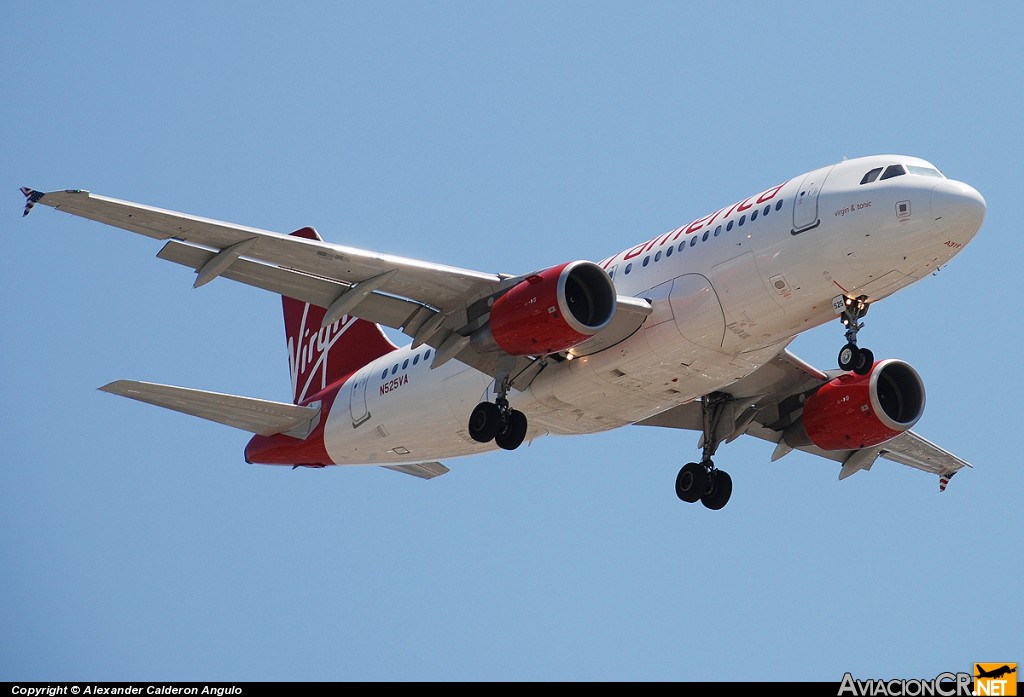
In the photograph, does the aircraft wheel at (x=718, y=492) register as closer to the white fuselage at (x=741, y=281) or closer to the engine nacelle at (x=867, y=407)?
the engine nacelle at (x=867, y=407)

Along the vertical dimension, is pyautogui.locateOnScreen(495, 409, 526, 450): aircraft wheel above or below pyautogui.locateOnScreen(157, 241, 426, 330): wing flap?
below

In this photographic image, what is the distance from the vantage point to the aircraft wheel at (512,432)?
3023cm

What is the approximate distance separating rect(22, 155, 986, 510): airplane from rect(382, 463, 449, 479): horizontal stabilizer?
1.78m

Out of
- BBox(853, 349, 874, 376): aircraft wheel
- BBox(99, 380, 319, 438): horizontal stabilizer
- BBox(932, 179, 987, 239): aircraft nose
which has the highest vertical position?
BBox(932, 179, 987, 239): aircraft nose

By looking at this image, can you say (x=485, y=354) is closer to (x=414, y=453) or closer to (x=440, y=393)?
(x=440, y=393)

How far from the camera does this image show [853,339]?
2786 centimetres

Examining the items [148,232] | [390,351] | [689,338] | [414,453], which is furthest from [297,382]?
[689,338]

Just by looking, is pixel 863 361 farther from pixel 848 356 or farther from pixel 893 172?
pixel 893 172

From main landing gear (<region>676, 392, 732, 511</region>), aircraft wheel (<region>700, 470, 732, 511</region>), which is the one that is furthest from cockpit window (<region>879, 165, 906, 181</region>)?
aircraft wheel (<region>700, 470, 732, 511</region>)

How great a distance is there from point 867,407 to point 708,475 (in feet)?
13.2

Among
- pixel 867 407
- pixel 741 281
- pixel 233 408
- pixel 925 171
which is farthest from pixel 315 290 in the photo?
pixel 867 407

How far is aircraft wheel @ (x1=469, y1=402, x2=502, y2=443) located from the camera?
30266 mm

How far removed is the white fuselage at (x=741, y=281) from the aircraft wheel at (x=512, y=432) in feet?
1.79

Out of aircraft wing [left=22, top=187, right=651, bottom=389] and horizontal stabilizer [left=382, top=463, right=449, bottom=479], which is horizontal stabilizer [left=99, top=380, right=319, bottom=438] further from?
aircraft wing [left=22, top=187, right=651, bottom=389]
